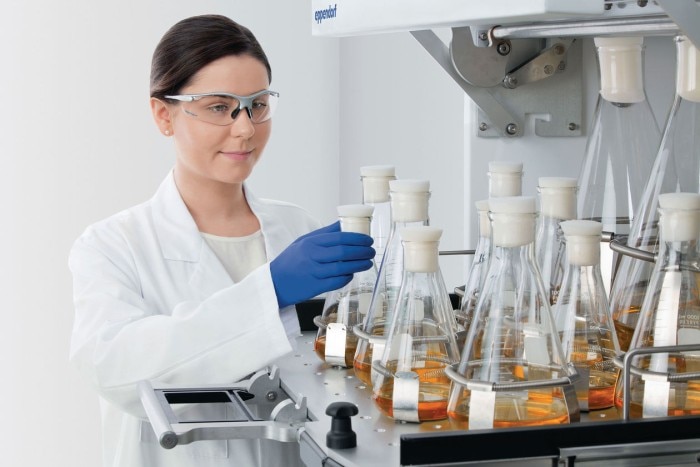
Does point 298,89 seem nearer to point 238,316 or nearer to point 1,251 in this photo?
point 1,251

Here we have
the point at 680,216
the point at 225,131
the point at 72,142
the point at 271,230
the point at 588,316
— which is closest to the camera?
the point at 680,216

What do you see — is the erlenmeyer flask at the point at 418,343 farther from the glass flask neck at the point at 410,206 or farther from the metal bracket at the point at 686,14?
the metal bracket at the point at 686,14

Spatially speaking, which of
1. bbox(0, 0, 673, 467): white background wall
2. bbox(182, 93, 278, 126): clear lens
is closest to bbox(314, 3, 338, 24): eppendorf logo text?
bbox(182, 93, 278, 126): clear lens

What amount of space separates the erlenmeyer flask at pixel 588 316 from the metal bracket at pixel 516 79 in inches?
20.9

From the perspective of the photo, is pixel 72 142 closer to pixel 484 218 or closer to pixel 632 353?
pixel 484 218

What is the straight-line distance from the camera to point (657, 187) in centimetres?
118

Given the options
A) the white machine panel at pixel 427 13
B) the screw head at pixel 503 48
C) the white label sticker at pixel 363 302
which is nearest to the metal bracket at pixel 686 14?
the white machine panel at pixel 427 13

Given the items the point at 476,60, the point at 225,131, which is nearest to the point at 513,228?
the point at 476,60

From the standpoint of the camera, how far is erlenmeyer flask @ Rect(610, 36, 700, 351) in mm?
1139

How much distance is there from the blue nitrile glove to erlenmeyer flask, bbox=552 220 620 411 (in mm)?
278

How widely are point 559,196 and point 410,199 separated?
0.52 ft

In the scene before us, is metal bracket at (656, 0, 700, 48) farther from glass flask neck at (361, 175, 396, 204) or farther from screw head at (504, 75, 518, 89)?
screw head at (504, 75, 518, 89)

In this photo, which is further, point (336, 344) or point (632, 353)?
point (336, 344)

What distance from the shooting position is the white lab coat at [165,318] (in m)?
1.44
